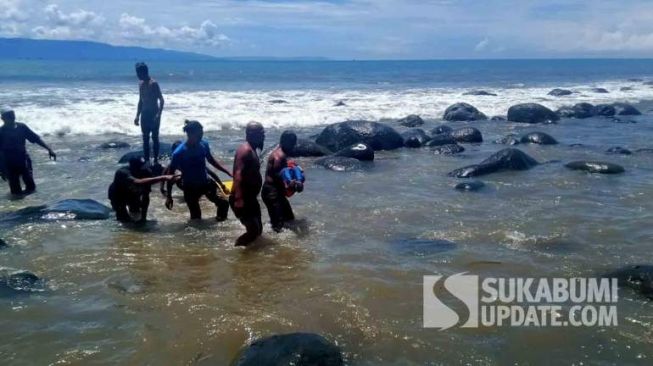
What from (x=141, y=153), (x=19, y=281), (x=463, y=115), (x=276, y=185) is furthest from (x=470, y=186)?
(x=463, y=115)

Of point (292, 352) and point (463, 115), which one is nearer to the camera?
point (292, 352)

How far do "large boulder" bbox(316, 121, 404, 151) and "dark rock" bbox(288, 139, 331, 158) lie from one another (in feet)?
2.42

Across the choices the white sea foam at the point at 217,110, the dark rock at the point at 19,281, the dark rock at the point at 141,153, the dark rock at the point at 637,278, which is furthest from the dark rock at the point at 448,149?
the dark rock at the point at 19,281

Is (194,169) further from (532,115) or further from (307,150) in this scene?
(532,115)

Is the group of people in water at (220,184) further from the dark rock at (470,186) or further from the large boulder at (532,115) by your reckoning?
the large boulder at (532,115)

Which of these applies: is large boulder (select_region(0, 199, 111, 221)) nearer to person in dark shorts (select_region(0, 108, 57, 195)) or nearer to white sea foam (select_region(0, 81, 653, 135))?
person in dark shorts (select_region(0, 108, 57, 195))

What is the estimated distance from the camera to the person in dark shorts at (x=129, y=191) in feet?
25.5

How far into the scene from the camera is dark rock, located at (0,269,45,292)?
5450 mm

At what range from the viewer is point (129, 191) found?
7879 mm

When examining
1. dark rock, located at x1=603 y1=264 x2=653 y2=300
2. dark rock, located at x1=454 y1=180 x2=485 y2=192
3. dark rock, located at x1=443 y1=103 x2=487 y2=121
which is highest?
dark rock, located at x1=443 y1=103 x2=487 y2=121

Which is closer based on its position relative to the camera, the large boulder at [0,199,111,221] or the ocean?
the ocean

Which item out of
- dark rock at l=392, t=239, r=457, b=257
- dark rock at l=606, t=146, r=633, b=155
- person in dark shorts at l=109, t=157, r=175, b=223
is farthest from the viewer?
dark rock at l=606, t=146, r=633, b=155

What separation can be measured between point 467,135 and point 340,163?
508cm

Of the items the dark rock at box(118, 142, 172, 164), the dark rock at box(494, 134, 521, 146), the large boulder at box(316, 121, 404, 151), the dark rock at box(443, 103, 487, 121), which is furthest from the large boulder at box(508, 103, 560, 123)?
the dark rock at box(118, 142, 172, 164)
